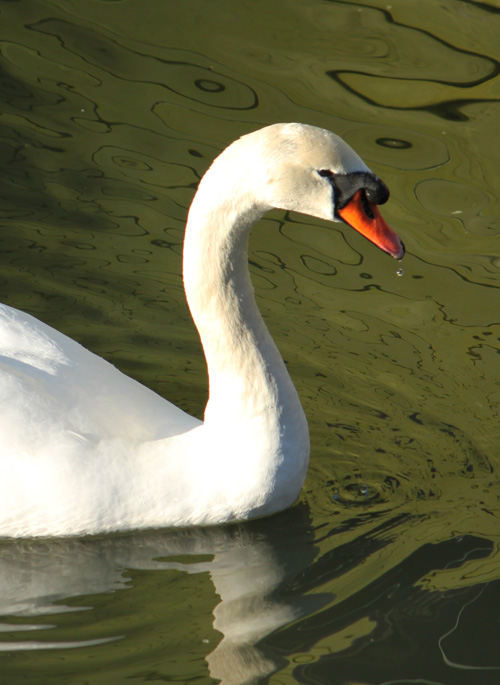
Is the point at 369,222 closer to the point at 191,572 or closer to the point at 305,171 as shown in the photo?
the point at 305,171

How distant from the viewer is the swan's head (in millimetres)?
3912

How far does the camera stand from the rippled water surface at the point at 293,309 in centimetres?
395

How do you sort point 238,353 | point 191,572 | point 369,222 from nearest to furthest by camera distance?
point 369,222, point 191,572, point 238,353

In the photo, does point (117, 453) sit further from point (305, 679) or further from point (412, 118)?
point (412, 118)

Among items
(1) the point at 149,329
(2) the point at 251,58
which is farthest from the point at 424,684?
(2) the point at 251,58

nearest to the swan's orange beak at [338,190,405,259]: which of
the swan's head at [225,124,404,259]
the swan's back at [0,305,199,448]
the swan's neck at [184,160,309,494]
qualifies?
the swan's head at [225,124,404,259]

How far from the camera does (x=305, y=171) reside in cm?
394

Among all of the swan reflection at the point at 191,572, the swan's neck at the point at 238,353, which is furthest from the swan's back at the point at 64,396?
the swan reflection at the point at 191,572

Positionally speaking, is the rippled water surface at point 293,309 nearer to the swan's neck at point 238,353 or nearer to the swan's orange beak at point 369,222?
the swan's neck at point 238,353

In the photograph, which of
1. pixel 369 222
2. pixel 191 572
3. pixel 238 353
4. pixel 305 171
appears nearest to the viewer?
pixel 305 171

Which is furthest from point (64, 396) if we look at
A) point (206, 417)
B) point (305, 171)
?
point (305, 171)

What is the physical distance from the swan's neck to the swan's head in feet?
0.76

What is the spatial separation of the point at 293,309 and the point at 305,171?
7.36 feet

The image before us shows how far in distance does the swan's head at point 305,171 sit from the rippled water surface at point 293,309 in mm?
1349
